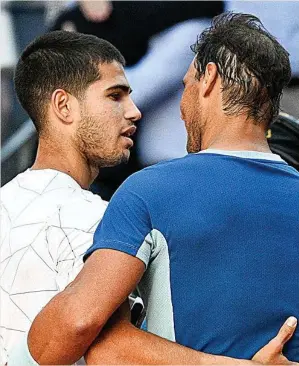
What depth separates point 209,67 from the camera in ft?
6.79

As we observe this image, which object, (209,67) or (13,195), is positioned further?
(13,195)

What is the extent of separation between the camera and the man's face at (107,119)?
2855 mm

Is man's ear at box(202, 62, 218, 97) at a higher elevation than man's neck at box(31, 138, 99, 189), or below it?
higher

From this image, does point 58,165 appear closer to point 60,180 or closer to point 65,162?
point 65,162

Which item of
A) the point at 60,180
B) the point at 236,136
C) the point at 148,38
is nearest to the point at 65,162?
the point at 60,180

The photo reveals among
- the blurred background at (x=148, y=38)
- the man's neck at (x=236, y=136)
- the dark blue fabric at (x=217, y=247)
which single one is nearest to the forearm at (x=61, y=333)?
the dark blue fabric at (x=217, y=247)

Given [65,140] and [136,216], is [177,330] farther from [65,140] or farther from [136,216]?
[65,140]

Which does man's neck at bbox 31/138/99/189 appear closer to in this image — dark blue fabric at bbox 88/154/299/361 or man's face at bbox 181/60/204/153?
man's face at bbox 181/60/204/153

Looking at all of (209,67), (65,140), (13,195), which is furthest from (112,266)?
(65,140)

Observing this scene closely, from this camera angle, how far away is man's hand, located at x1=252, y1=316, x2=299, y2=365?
1.82m

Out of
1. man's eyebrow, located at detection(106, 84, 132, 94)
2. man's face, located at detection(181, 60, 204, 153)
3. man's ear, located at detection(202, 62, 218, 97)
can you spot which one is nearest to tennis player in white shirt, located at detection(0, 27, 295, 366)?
man's eyebrow, located at detection(106, 84, 132, 94)

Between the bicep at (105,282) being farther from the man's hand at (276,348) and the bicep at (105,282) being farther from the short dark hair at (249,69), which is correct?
the short dark hair at (249,69)

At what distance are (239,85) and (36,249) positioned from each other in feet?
2.58

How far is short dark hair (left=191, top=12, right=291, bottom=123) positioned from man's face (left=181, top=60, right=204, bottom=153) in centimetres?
5
